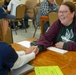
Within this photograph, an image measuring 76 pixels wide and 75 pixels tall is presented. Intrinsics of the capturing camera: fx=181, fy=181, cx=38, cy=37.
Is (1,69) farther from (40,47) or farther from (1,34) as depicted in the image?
(40,47)

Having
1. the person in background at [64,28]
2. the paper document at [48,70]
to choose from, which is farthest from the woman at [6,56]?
the person in background at [64,28]

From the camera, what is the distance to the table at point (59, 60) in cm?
136

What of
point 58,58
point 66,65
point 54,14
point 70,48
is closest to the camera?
point 66,65

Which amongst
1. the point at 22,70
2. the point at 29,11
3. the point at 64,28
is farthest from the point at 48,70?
the point at 29,11

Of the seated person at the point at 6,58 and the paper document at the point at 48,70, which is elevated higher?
the seated person at the point at 6,58

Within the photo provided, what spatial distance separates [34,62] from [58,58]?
224 millimetres

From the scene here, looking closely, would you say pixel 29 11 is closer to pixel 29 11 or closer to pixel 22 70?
pixel 29 11

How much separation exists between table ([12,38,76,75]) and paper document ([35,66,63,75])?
0.12 ft

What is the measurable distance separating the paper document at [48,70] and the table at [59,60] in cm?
4

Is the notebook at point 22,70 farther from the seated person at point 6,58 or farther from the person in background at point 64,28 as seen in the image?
the person in background at point 64,28

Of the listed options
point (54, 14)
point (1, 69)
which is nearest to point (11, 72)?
point (1, 69)

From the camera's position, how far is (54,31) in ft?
6.81

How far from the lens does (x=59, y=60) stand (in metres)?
1.55

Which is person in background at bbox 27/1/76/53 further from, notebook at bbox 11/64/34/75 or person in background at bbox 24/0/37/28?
person in background at bbox 24/0/37/28
